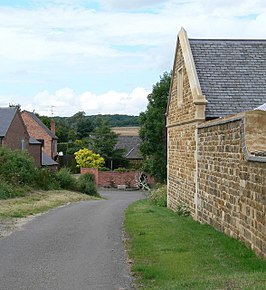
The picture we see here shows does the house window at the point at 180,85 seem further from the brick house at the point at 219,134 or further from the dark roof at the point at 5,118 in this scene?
the dark roof at the point at 5,118

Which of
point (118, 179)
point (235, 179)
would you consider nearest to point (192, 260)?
point (235, 179)

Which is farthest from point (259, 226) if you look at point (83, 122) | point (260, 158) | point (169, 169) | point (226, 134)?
point (83, 122)

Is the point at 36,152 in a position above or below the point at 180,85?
below

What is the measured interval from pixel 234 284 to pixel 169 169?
17603 mm

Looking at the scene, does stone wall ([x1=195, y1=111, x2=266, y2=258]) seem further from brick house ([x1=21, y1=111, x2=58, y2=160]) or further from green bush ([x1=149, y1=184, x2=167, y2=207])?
brick house ([x1=21, y1=111, x2=58, y2=160])

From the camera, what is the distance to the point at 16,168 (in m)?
37.0

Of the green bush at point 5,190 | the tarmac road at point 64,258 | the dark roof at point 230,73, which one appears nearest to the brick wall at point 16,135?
→ the green bush at point 5,190

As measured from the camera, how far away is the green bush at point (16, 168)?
3594cm

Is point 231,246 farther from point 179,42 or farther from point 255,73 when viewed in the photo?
point 179,42

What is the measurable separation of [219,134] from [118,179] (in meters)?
52.2

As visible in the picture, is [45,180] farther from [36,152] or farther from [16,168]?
[36,152]

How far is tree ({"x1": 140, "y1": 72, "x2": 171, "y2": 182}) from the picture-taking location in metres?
55.8

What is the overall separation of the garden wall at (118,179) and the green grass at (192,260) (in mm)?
50324

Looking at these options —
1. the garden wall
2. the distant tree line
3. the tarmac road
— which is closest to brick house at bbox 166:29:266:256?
the tarmac road
